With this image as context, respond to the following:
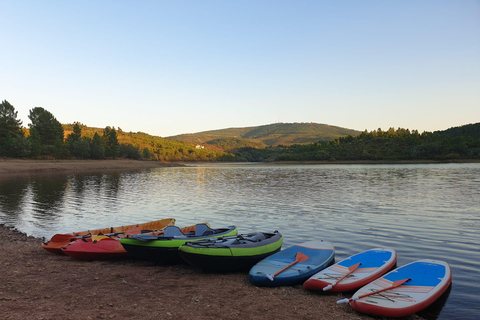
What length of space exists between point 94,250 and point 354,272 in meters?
8.41

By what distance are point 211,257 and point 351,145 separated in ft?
510

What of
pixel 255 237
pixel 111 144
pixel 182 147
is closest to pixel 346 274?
pixel 255 237

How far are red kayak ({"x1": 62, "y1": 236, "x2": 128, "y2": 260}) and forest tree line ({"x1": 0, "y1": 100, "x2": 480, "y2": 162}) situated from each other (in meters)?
76.9

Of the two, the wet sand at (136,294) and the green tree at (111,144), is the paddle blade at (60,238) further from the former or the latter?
the green tree at (111,144)

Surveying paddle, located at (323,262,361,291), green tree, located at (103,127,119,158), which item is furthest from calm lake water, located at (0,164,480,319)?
green tree, located at (103,127,119,158)

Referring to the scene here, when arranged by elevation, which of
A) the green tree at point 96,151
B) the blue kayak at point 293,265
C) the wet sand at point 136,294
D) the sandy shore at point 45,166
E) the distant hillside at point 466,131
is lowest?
the wet sand at point 136,294

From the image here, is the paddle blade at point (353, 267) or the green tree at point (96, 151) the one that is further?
the green tree at point (96, 151)

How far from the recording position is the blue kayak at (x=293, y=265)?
888 cm

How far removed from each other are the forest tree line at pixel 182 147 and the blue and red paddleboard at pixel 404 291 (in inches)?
3348

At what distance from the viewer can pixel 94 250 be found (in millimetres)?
11336

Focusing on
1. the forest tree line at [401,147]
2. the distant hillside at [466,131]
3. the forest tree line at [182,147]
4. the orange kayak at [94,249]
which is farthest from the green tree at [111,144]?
the distant hillside at [466,131]

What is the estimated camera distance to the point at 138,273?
398 inches

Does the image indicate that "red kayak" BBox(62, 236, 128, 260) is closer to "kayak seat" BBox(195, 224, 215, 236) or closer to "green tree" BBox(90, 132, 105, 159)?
"kayak seat" BBox(195, 224, 215, 236)

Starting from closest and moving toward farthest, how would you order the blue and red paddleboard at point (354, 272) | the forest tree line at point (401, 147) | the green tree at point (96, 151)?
the blue and red paddleboard at point (354, 272)
the green tree at point (96, 151)
the forest tree line at point (401, 147)
